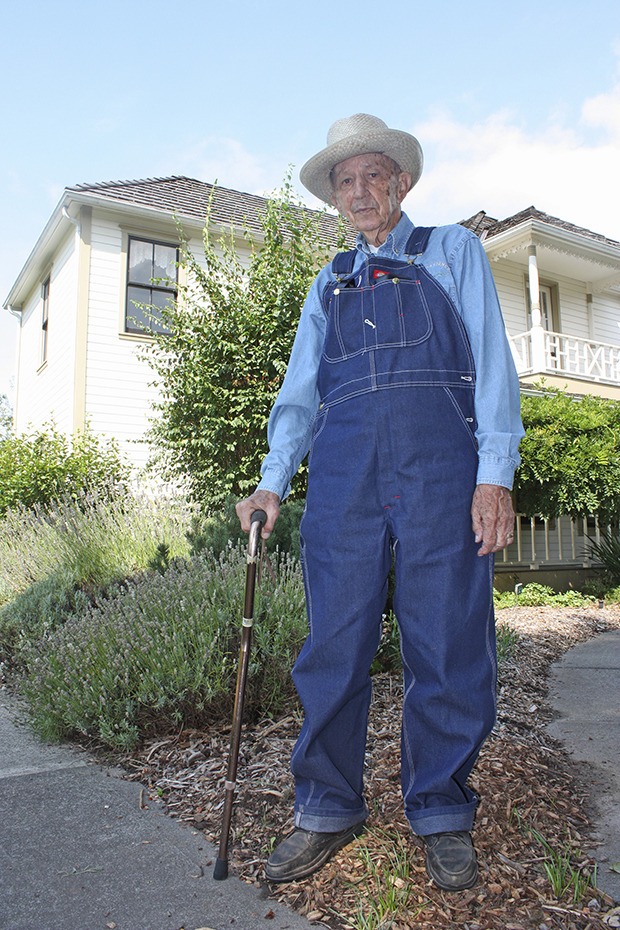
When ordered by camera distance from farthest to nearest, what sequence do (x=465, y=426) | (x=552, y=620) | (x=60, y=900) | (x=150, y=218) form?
(x=150, y=218) < (x=552, y=620) < (x=465, y=426) < (x=60, y=900)

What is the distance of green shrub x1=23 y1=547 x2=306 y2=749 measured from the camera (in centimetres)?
347

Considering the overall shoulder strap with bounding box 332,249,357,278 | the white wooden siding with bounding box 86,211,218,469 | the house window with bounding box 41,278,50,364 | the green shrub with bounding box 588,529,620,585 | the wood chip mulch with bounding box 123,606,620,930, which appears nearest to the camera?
the wood chip mulch with bounding box 123,606,620,930

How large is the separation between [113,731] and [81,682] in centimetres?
30

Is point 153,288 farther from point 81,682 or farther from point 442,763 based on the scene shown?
point 442,763

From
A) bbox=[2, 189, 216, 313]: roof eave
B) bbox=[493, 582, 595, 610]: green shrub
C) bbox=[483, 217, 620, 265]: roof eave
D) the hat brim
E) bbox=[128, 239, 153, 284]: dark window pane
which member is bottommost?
bbox=[493, 582, 595, 610]: green shrub

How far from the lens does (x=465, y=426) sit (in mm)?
2363

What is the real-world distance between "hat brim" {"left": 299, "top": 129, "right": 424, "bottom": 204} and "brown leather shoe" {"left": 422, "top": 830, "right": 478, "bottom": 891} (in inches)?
83.5

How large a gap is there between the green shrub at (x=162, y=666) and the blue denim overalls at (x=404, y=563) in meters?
1.20

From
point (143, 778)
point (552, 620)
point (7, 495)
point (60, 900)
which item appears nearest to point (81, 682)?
point (143, 778)

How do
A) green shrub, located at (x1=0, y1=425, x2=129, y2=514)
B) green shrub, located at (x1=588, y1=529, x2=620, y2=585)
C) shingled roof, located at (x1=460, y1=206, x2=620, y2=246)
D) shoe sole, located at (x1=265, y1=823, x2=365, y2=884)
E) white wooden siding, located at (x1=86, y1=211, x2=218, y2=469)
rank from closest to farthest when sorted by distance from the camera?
shoe sole, located at (x1=265, y1=823, x2=365, y2=884), green shrub, located at (x1=0, y1=425, x2=129, y2=514), green shrub, located at (x1=588, y1=529, x2=620, y2=585), white wooden siding, located at (x1=86, y1=211, x2=218, y2=469), shingled roof, located at (x1=460, y1=206, x2=620, y2=246)

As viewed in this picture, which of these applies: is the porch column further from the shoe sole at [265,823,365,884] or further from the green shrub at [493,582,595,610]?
the shoe sole at [265,823,365,884]

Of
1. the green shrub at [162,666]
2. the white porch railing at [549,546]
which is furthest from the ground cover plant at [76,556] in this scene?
the white porch railing at [549,546]

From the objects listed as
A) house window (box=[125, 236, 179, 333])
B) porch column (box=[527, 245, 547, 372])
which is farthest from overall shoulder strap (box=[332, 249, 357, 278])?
porch column (box=[527, 245, 547, 372])

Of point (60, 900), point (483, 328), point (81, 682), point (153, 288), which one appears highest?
point (153, 288)
